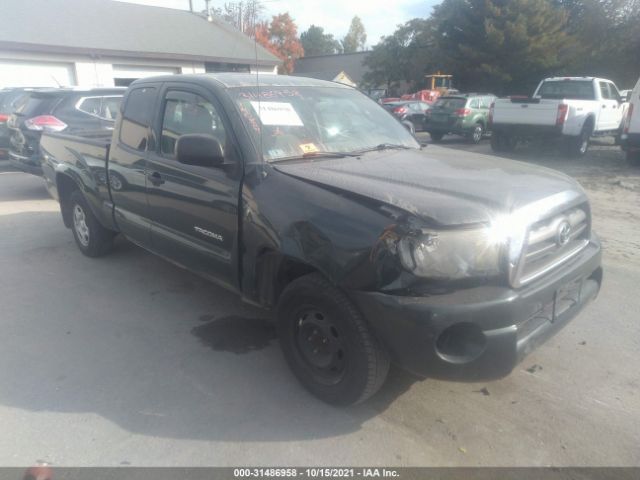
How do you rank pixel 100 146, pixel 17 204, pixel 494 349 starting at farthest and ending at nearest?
pixel 17 204
pixel 100 146
pixel 494 349

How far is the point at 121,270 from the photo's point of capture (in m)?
5.35

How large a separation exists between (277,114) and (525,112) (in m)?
10.6

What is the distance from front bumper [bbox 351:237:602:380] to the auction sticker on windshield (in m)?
1.47

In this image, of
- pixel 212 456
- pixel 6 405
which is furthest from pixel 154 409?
pixel 6 405

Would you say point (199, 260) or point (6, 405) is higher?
point (199, 260)

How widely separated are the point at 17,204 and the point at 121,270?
444cm

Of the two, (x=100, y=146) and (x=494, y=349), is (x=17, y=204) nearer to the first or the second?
(x=100, y=146)

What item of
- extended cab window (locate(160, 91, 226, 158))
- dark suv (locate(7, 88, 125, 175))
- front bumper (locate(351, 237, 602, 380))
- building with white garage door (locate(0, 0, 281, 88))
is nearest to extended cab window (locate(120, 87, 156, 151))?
extended cab window (locate(160, 91, 226, 158))

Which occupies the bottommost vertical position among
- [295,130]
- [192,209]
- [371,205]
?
[192,209]

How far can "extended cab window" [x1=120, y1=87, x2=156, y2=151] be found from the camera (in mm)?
4230

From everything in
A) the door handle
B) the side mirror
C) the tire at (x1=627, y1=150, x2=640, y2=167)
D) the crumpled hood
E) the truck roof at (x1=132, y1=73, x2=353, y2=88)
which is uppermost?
the truck roof at (x1=132, y1=73, x2=353, y2=88)

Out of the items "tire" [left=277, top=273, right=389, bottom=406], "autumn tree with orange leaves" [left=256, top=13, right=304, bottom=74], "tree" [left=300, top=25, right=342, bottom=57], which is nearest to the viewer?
"tire" [left=277, top=273, right=389, bottom=406]

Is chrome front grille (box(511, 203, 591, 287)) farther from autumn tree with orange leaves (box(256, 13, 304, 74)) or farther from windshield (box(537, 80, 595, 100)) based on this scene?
autumn tree with orange leaves (box(256, 13, 304, 74))

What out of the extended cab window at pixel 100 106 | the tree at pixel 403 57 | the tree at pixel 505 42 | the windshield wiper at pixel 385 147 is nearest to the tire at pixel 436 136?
the extended cab window at pixel 100 106
